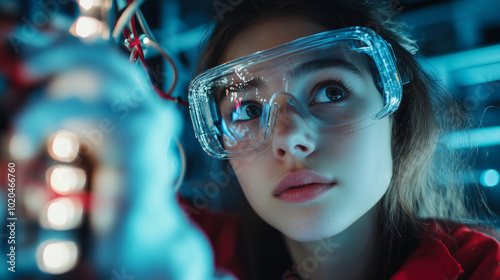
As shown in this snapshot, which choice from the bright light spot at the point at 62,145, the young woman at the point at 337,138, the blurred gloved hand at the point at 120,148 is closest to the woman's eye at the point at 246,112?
the young woman at the point at 337,138

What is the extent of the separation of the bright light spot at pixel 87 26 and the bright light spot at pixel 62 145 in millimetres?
348

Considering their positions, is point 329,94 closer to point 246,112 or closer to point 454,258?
point 246,112

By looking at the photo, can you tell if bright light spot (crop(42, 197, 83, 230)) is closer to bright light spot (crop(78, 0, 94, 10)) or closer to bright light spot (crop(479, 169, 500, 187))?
bright light spot (crop(78, 0, 94, 10))

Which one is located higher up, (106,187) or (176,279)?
(106,187)

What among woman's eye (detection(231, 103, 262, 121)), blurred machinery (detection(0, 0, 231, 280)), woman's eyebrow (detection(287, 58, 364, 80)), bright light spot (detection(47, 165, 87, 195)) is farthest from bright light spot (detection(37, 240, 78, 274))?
woman's eyebrow (detection(287, 58, 364, 80))

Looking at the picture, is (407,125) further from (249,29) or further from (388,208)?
A: (249,29)

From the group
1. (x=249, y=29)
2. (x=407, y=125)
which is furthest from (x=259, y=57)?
(x=407, y=125)

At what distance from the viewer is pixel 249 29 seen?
0.80 m

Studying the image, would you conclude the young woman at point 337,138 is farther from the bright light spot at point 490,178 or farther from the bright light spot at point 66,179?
the bright light spot at point 66,179

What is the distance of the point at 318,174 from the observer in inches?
25.9

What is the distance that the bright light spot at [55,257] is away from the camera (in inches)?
38.3

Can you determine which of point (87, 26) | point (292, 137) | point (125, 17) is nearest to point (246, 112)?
point (292, 137)

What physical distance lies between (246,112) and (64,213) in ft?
2.63

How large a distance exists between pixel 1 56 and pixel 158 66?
20.6 inches
